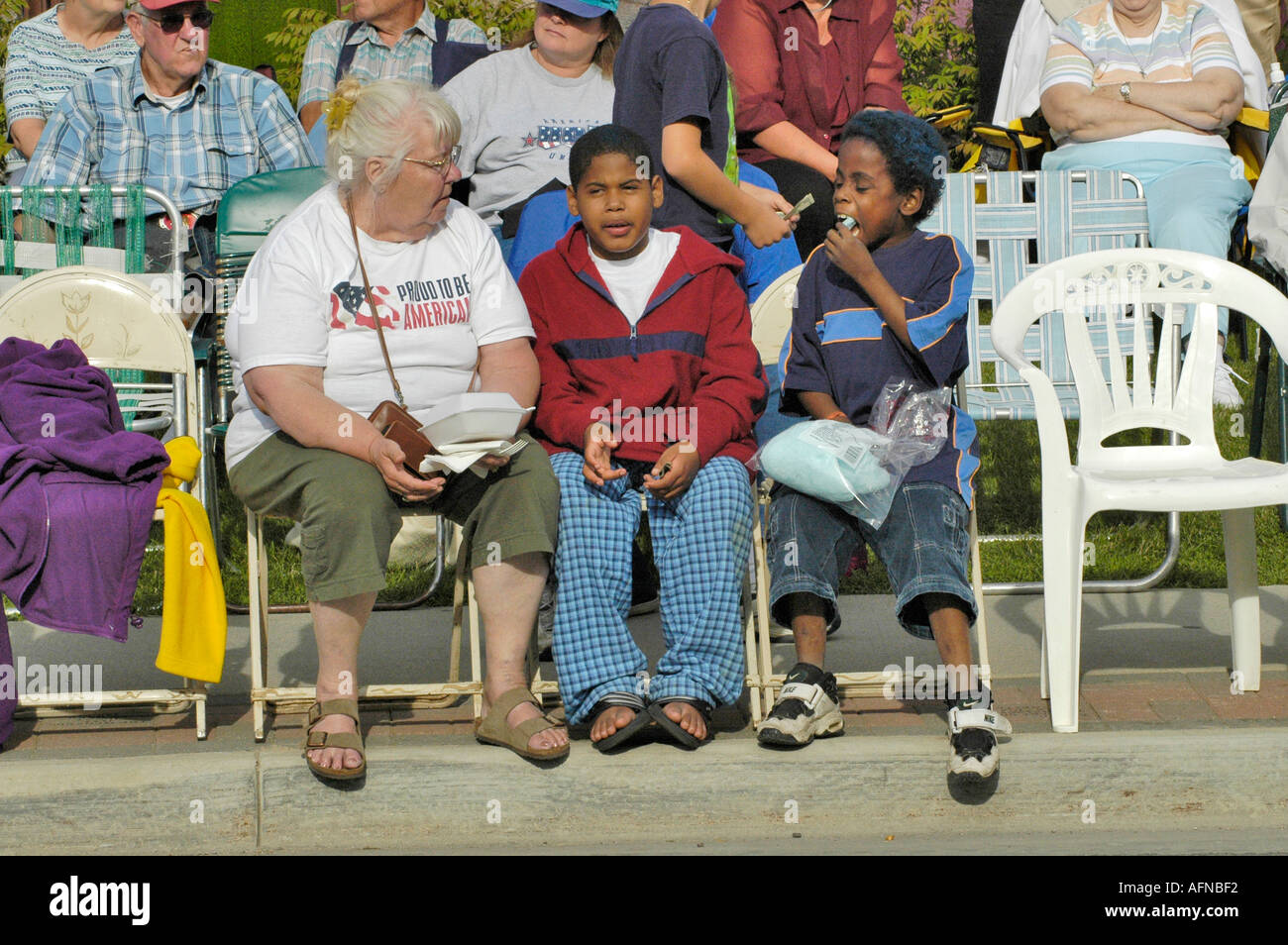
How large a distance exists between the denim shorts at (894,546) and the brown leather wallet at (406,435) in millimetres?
976

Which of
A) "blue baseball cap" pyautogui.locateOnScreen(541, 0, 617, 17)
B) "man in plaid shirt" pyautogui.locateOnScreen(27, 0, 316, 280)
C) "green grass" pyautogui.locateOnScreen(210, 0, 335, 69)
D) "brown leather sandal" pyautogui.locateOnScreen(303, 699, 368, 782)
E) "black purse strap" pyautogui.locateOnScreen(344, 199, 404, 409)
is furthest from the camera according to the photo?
"green grass" pyautogui.locateOnScreen(210, 0, 335, 69)

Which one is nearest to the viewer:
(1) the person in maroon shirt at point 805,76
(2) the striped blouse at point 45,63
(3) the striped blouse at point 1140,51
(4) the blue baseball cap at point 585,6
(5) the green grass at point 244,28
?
(4) the blue baseball cap at point 585,6

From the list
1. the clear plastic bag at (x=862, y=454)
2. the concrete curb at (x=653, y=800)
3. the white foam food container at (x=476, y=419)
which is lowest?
the concrete curb at (x=653, y=800)

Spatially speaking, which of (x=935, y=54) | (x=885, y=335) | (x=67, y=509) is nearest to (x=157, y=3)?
(x=67, y=509)

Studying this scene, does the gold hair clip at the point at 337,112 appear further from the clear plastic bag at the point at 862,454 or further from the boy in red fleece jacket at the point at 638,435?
the clear plastic bag at the point at 862,454

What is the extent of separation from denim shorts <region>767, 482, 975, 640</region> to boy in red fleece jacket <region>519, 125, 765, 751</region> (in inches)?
4.9

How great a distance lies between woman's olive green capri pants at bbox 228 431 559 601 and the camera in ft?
13.0

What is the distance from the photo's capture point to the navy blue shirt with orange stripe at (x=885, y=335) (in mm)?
4320

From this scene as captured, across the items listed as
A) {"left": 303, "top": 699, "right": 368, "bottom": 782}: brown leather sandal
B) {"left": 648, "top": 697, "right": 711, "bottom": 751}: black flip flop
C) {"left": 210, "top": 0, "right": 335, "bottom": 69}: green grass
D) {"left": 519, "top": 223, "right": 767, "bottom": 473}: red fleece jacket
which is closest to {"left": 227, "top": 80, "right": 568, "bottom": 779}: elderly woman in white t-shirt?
{"left": 303, "top": 699, "right": 368, "bottom": 782}: brown leather sandal

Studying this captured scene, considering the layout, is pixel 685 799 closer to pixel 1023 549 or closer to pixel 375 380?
pixel 375 380

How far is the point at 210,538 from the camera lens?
165 inches

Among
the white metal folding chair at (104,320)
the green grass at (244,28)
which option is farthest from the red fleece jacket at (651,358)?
the green grass at (244,28)

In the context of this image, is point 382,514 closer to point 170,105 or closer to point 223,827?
point 223,827

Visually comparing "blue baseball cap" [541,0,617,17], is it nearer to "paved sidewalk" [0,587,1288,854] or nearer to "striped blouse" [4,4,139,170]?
"striped blouse" [4,4,139,170]
